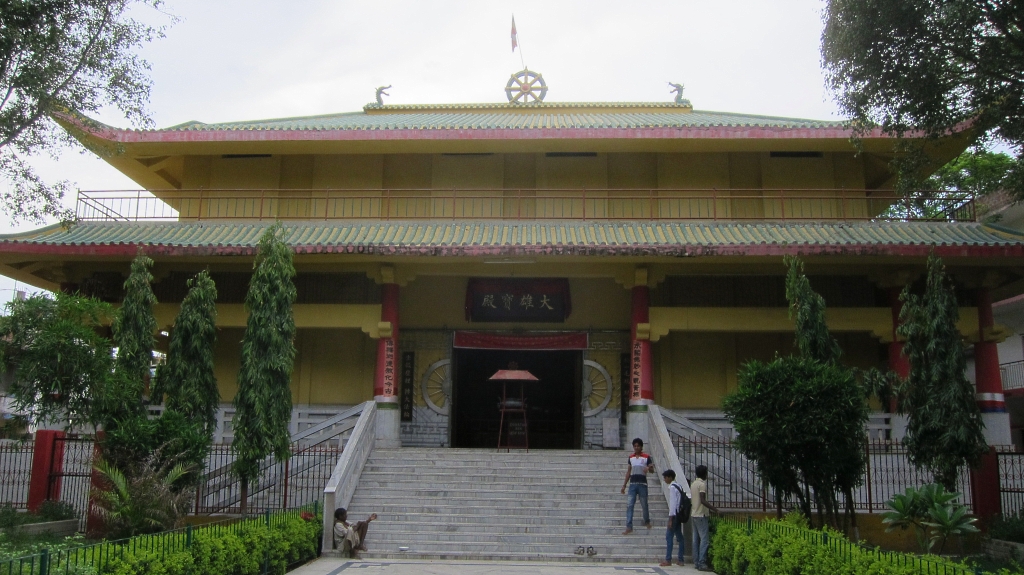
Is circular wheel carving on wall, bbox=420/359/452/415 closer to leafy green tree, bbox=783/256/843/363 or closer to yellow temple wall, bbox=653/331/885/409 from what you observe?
yellow temple wall, bbox=653/331/885/409

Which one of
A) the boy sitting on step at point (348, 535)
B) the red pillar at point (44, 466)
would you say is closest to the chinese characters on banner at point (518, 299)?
the boy sitting on step at point (348, 535)

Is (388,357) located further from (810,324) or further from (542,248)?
(810,324)

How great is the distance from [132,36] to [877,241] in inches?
523

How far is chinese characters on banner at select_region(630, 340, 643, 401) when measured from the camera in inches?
654

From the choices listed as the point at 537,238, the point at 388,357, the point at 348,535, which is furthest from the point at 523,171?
the point at 348,535

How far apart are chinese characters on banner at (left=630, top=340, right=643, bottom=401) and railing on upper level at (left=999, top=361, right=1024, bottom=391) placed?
1609 centimetres

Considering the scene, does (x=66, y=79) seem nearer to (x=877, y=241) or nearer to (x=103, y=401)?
(x=103, y=401)

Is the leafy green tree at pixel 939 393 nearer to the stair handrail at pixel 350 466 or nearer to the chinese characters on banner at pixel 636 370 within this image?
the chinese characters on banner at pixel 636 370

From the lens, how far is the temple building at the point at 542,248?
649 inches

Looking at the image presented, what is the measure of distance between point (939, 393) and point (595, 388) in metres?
8.02

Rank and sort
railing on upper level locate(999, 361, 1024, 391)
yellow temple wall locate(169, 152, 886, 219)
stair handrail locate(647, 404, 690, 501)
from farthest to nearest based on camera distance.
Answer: railing on upper level locate(999, 361, 1024, 391), yellow temple wall locate(169, 152, 886, 219), stair handrail locate(647, 404, 690, 501)

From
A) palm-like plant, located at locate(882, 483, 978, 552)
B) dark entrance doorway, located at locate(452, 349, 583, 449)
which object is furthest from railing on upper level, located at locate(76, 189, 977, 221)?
palm-like plant, located at locate(882, 483, 978, 552)

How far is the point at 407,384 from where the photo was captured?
18938 mm

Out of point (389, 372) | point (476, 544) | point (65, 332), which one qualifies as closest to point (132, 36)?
point (65, 332)
